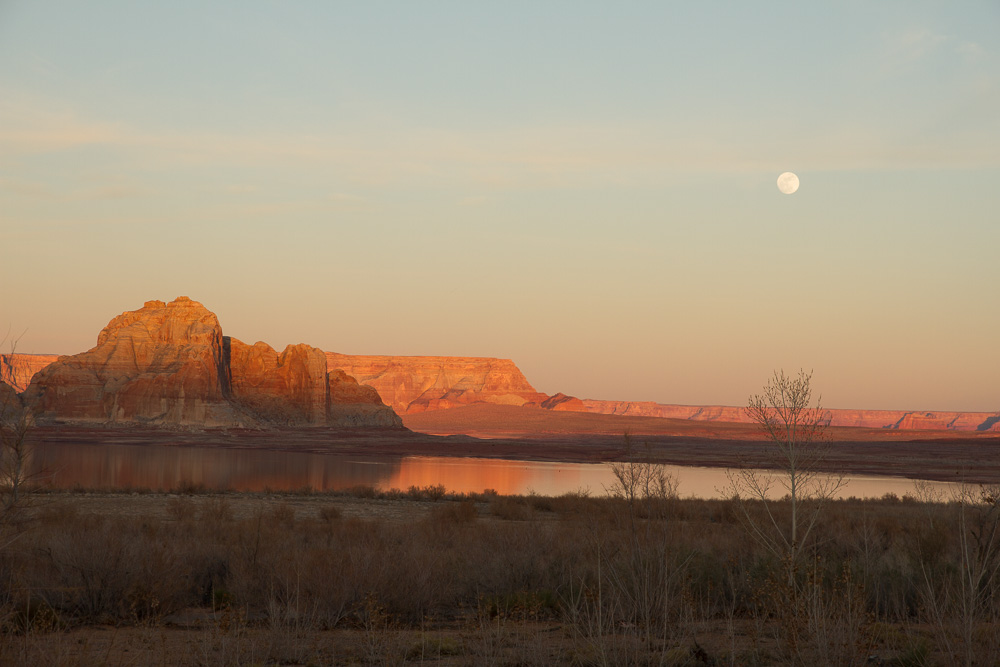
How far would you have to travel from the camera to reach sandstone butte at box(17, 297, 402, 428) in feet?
326

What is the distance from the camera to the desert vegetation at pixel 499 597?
6.51 metres

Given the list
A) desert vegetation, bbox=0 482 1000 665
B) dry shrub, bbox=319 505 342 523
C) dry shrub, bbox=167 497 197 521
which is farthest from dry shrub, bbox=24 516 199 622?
dry shrub, bbox=319 505 342 523

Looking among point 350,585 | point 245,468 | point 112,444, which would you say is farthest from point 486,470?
point 350,585

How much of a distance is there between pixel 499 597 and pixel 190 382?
3902 inches

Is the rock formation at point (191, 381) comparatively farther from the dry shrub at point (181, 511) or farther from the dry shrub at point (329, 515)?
the dry shrub at point (329, 515)

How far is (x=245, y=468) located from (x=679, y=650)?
44560mm

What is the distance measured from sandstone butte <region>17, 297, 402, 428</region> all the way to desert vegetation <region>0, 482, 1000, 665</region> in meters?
88.3

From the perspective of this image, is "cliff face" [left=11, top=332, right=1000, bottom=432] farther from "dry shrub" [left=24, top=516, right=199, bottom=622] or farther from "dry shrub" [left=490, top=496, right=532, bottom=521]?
"dry shrub" [left=24, top=516, right=199, bottom=622]

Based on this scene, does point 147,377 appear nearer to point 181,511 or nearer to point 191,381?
point 191,381

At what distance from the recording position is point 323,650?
752cm

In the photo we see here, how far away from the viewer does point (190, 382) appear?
331 ft

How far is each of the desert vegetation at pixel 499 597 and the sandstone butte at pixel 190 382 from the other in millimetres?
88325

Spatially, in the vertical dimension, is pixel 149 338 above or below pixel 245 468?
above

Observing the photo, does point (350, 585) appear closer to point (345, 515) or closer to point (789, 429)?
point (789, 429)
